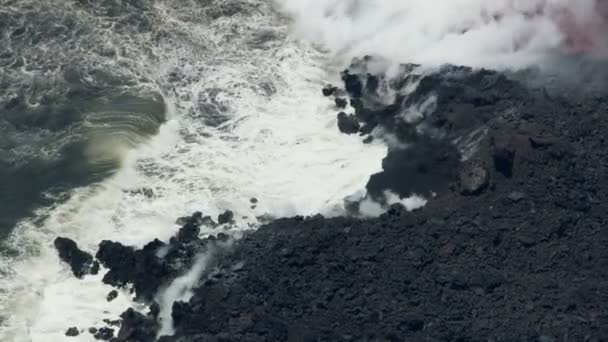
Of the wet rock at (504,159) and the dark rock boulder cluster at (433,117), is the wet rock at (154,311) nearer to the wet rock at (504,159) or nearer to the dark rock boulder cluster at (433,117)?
the dark rock boulder cluster at (433,117)

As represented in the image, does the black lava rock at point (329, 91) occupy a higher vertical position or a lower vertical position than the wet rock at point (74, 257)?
higher

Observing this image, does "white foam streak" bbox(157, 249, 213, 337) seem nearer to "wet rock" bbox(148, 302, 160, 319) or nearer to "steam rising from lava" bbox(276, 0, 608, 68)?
"wet rock" bbox(148, 302, 160, 319)

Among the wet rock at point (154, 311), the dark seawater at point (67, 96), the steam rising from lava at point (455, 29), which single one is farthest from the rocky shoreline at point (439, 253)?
the dark seawater at point (67, 96)

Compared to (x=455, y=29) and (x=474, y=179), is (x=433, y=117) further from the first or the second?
(x=455, y=29)

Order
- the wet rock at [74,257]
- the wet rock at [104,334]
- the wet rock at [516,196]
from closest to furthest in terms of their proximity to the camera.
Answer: the wet rock at [104,334], the wet rock at [516,196], the wet rock at [74,257]

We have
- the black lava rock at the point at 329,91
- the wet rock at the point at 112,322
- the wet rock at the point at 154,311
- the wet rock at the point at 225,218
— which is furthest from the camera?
the black lava rock at the point at 329,91

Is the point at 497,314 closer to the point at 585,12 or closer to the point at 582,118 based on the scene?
the point at 582,118

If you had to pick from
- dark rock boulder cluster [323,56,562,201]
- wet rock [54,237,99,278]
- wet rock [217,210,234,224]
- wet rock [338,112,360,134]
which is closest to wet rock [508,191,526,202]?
dark rock boulder cluster [323,56,562,201]

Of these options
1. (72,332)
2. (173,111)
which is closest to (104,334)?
(72,332)
